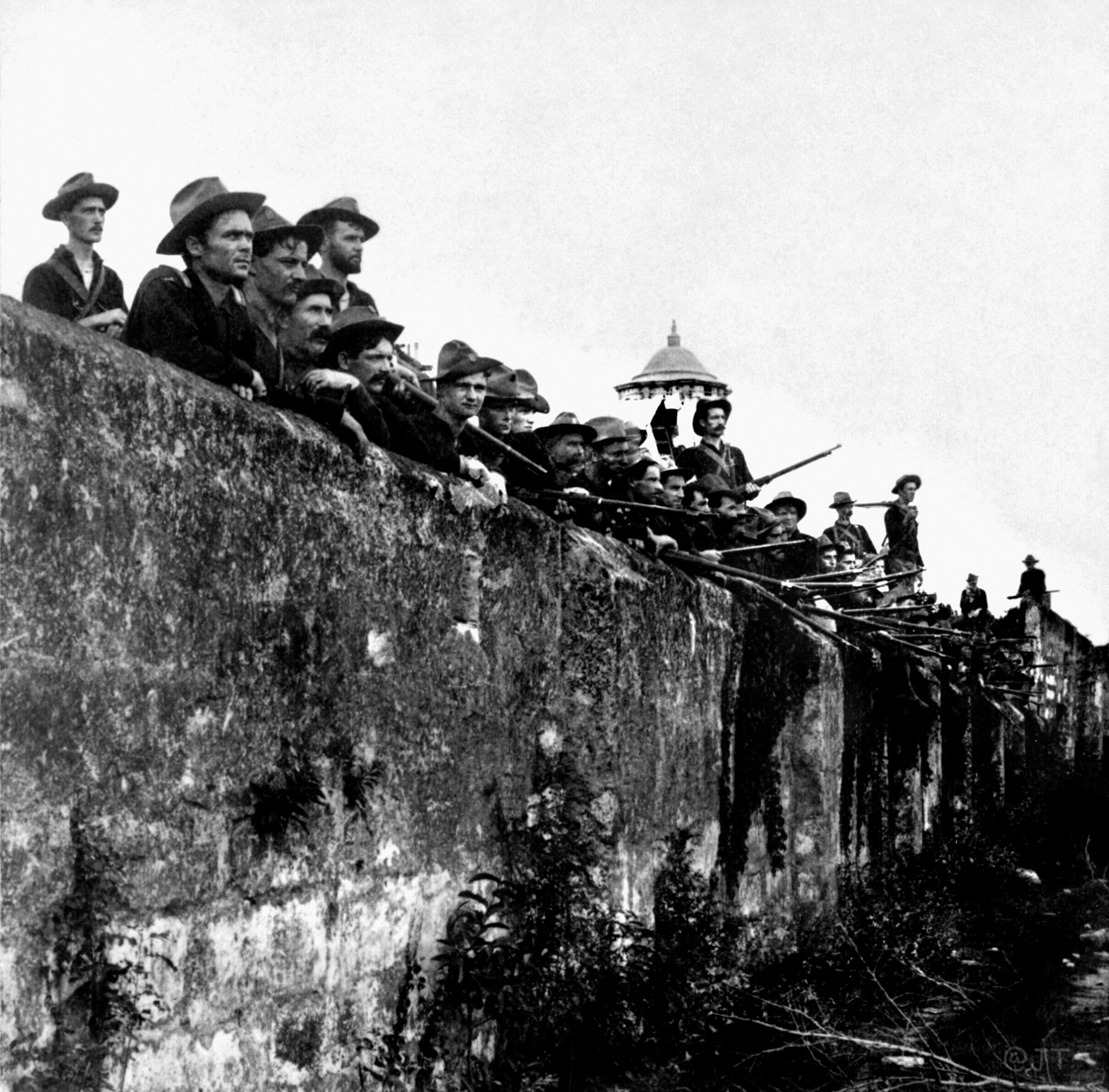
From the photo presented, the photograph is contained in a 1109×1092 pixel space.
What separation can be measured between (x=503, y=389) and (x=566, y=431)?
1.30ft

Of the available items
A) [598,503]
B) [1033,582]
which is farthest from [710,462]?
[1033,582]

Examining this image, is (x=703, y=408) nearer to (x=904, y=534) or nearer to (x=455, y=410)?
(x=455, y=410)

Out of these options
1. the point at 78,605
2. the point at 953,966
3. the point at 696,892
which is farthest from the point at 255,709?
the point at 953,966

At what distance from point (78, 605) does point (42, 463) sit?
15.1 inches

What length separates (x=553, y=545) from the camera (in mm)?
7863

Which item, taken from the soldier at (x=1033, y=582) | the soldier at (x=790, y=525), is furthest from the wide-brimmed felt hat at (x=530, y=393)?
the soldier at (x=1033, y=582)

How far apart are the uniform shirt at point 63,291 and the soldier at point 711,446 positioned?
6834mm

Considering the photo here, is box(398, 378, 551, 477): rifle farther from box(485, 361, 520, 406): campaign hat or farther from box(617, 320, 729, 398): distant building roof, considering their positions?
box(617, 320, 729, 398): distant building roof

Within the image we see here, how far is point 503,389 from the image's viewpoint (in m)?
9.47

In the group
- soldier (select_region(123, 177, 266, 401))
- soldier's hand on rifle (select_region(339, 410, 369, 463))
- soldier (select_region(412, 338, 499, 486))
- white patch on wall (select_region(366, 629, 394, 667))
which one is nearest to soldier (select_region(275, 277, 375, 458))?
soldier's hand on rifle (select_region(339, 410, 369, 463))

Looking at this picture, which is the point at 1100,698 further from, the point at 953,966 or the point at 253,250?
the point at 253,250

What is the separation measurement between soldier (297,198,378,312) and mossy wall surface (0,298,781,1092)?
5.53ft

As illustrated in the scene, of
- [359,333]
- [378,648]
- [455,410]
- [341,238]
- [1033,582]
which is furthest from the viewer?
[1033,582]

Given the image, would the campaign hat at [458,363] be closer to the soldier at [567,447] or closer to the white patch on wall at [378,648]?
the soldier at [567,447]
